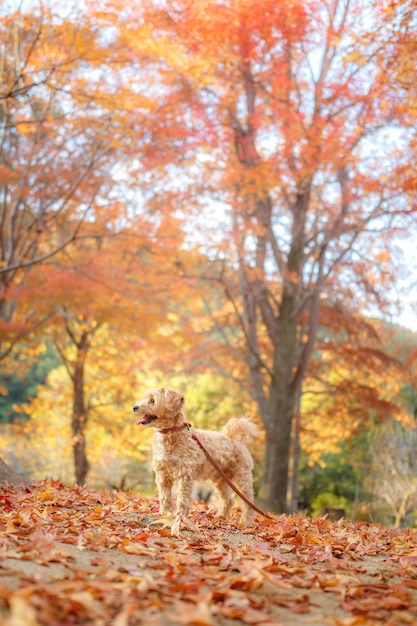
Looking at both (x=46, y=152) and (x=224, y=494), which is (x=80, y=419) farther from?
(x=224, y=494)

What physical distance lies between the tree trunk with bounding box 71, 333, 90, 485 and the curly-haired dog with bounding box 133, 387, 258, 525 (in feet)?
39.3

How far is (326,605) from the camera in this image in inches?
140

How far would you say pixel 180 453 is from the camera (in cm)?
570

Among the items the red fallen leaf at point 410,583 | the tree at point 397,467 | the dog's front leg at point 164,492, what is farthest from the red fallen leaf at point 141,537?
the tree at point 397,467

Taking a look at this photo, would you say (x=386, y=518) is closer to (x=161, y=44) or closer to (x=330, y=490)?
(x=330, y=490)

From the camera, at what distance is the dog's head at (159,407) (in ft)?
18.1

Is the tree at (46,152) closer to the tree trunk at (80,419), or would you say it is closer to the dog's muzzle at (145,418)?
the tree trunk at (80,419)

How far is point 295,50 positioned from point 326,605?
1147cm

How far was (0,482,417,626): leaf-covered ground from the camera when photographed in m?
2.93

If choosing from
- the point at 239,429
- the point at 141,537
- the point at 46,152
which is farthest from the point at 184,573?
the point at 46,152

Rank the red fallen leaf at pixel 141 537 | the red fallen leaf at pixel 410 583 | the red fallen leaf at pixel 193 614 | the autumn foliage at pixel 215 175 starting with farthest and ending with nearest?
1. the autumn foliage at pixel 215 175
2. the red fallen leaf at pixel 141 537
3. the red fallen leaf at pixel 410 583
4. the red fallen leaf at pixel 193 614

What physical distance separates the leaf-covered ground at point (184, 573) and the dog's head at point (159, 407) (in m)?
0.83

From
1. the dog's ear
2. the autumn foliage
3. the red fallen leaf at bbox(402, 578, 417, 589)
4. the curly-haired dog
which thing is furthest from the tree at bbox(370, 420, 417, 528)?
the red fallen leaf at bbox(402, 578, 417, 589)

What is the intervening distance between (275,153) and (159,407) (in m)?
8.63
